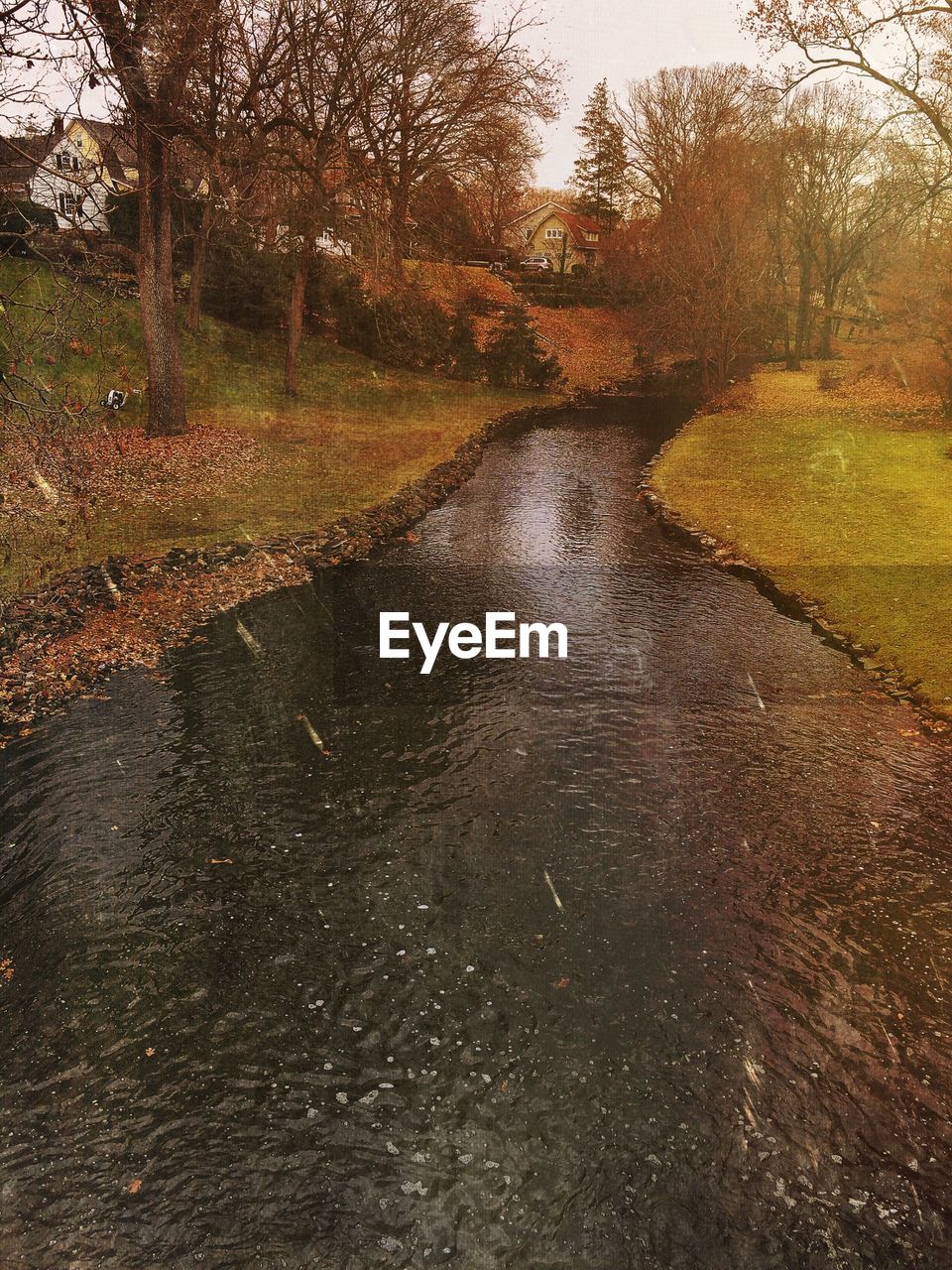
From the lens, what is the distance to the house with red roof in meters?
81.6

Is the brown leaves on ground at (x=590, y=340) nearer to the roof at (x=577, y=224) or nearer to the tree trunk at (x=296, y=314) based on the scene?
the roof at (x=577, y=224)

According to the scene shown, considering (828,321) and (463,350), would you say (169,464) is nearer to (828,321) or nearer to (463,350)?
(463,350)

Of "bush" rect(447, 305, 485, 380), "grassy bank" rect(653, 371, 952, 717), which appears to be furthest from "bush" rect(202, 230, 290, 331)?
"grassy bank" rect(653, 371, 952, 717)

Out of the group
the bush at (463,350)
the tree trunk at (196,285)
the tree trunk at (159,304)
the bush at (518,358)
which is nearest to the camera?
the tree trunk at (159,304)

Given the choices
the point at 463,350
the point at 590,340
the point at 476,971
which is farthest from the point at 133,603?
the point at 590,340

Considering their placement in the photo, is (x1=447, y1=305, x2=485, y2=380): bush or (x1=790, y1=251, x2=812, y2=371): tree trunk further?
(x1=790, y1=251, x2=812, y2=371): tree trunk

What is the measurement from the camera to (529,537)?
20469 millimetres

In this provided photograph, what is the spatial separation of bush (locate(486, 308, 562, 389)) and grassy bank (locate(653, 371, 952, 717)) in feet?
33.5

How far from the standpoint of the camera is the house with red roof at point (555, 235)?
268 ft

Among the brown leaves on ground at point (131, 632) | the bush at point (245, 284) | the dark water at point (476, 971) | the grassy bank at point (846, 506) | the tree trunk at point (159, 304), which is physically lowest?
the dark water at point (476, 971)

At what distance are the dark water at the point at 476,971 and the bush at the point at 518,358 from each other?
1272 inches

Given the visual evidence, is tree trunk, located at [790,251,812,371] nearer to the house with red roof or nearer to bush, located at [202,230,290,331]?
the house with red roof

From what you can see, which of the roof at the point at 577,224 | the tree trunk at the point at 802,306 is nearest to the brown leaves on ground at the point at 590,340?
the tree trunk at the point at 802,306

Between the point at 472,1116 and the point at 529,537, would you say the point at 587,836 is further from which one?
the point at 529,537
